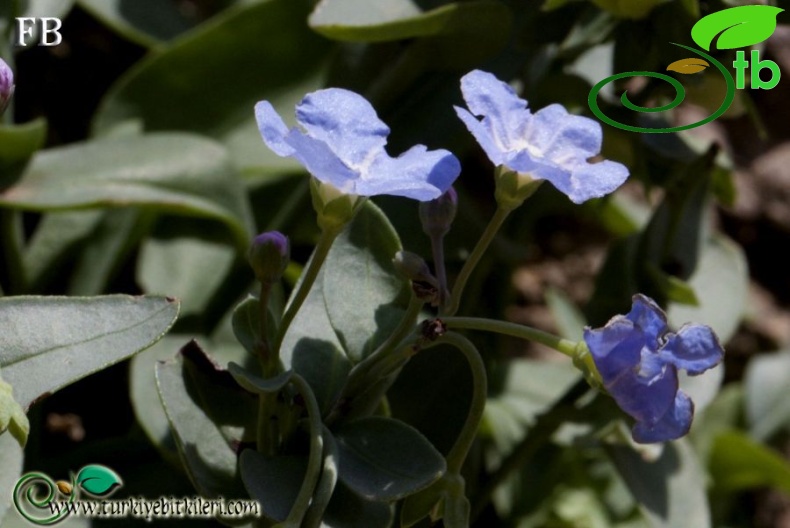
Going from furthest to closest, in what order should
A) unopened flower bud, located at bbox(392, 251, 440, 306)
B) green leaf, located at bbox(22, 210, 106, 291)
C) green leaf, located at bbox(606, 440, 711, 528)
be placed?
1. green leaf, located at bbox(22, 210, 106, 291)
2. green leaf, located at bbox(606, 440, 711, 528)
3. unopened flower bud, located at bbox(392, 251, 440, 306)

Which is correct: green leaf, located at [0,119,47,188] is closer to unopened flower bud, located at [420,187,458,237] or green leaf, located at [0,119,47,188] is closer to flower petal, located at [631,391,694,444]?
unopened flower bud, located at [420,187,458,237]

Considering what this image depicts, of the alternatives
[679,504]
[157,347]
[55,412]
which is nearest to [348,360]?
[157,347]

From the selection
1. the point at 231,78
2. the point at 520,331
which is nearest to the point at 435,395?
the point at 520,331

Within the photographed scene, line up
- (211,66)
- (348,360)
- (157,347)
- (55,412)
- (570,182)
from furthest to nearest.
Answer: (211,66) < (55,412) < (157,347) < (348,360) < (570,182)

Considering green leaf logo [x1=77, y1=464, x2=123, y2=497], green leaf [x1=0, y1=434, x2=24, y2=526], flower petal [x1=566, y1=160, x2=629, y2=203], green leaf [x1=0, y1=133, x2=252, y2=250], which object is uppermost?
flower petal [x1=566, y1=160, x2=629, y2=203]

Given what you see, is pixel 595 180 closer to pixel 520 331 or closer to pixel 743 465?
pixel 520 331

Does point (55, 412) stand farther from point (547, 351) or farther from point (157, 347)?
point (547, 351)

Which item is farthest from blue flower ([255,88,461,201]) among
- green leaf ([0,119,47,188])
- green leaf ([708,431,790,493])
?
green leaf ([708,431,790,493])
